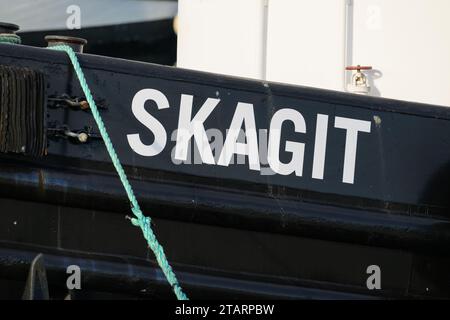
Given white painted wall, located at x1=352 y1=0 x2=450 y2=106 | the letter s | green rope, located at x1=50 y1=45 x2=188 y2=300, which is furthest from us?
white painted wall, located at x1=352 y1=0 x2=450 y2=106

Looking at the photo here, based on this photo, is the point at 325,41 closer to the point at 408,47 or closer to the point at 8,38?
the point at 408,47

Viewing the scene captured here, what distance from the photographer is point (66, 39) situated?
3240 millimetres

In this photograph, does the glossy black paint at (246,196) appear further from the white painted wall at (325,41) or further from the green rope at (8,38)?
the white painted wall at (325,41)

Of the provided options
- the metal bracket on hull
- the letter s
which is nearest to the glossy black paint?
the letter s

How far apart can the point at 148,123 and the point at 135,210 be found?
35 cm

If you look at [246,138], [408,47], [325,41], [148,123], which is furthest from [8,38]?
[408,47]

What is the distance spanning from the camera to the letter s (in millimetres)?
3113

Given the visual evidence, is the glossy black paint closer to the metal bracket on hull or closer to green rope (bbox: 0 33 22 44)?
green rope (bbox: 0 33 22 44)

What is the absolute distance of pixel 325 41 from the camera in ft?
14.0

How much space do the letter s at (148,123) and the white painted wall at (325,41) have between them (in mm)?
1275

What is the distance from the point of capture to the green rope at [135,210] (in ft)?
9.77

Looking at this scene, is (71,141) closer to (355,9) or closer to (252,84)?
(252,84)

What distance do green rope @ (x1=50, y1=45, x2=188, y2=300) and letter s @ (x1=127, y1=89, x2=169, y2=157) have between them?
0.34 ft
